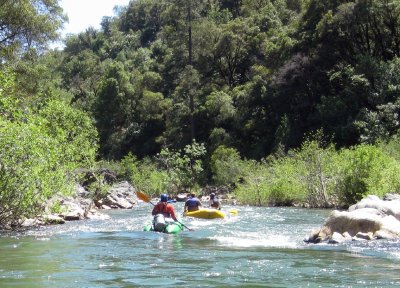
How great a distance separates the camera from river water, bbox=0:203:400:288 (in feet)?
26.1

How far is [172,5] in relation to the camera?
48625mm

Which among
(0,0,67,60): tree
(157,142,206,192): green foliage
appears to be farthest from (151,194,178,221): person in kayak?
(157,142,206,192): green foliage

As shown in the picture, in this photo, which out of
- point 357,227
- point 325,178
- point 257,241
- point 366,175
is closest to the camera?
point 357,227

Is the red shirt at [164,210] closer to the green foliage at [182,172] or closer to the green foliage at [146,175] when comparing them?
the green foliage at [182,172]

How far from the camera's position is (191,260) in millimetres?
9836

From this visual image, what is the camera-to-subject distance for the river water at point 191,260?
7.95m

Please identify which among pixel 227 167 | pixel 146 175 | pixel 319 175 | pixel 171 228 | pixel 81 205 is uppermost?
pixel 227 167

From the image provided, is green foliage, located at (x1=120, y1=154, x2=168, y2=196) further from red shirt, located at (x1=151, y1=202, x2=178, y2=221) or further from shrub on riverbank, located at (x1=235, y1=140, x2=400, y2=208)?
red shirt, located at (x1=151, y1=202, x2=178, y2=221)

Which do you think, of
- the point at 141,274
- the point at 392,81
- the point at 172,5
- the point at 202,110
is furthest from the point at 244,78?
the point at 141,274

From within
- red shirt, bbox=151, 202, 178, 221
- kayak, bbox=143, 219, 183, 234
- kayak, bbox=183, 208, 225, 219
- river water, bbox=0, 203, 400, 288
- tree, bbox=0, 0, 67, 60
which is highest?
tree, bbox=0, 0, 67, 60

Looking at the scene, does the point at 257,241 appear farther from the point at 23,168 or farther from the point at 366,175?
the point at 366,175

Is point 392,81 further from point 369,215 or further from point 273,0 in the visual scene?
point 273,0

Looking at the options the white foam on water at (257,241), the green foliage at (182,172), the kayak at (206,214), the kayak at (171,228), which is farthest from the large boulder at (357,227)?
the green foliage at (182,172)

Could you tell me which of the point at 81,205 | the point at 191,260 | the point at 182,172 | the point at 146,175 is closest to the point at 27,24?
the point at 81,205
